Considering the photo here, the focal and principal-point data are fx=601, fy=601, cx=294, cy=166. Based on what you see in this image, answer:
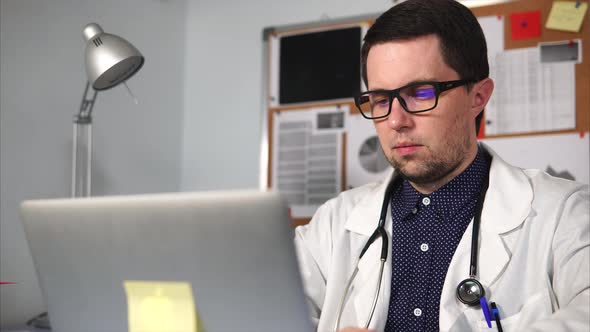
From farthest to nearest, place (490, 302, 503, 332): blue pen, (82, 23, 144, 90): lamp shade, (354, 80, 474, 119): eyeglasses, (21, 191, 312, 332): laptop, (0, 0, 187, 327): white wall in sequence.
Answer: (0, 0, 187, 327): white wall → (82, 23, 144, 90): lamp shade → (354, 80, 474, 119): eyeglasses → (490, 302, 503, 332): blue pen → (21, 191, 312, 332): laptop

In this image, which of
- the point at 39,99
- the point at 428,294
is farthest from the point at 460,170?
the point at 39,99

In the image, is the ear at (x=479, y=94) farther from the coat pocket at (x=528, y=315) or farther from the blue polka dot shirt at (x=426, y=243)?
the coat pocket at (x=528, y=315)

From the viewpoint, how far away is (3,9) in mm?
1776

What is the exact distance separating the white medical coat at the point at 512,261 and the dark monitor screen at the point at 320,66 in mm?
885

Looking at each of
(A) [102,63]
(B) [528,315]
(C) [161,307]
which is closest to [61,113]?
(A) [102,63]

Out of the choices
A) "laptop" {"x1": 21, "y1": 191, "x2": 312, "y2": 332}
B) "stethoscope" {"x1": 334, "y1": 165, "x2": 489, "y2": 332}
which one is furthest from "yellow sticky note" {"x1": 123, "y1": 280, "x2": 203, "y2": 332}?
"stethoscope" {"x1": 334, "y1": 165, "x2": 489, "y2": 332}

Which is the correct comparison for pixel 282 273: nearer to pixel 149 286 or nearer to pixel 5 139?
pixel 149 286

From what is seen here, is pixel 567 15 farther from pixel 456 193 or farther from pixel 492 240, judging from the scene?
pixel 492 240

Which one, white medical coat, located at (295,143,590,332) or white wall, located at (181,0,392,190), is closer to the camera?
white medical coat, located at (295,143,590,332)

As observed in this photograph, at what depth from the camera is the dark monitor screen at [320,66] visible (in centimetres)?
221

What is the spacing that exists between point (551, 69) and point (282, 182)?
102 centimetres

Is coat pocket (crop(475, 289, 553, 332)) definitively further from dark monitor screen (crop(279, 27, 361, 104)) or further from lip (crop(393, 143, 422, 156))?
dark monitor screen (crop(279, 27, 361, 104))

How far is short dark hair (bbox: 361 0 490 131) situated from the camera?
1.31 meters

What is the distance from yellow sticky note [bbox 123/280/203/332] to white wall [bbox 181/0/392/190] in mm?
1575
